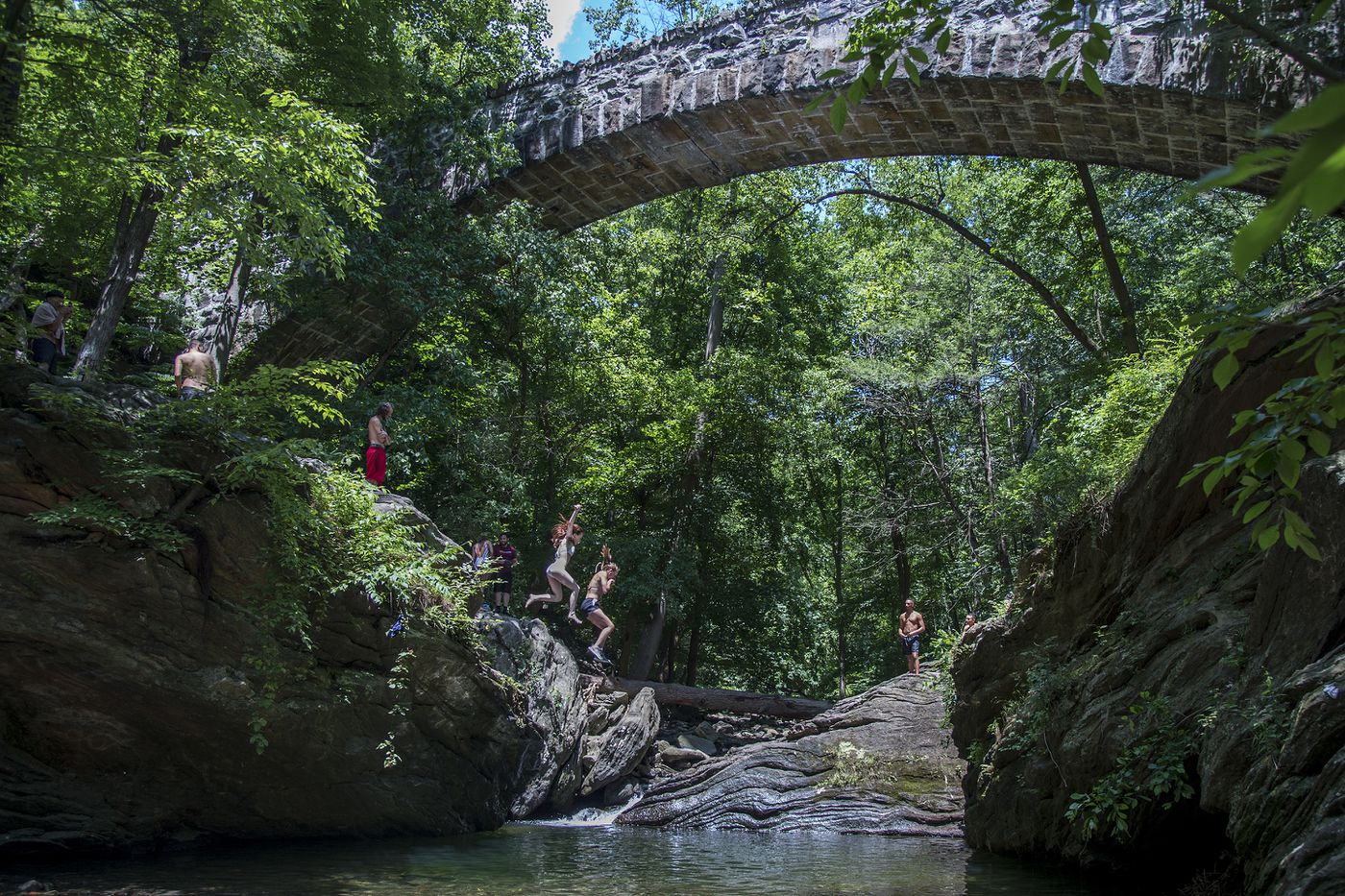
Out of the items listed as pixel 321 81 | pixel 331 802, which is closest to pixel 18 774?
pixel 331 802

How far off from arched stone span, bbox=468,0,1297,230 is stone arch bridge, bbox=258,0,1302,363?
0.02 m

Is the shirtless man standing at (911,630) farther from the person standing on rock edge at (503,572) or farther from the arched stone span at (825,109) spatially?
the arched stone span at (825,109)

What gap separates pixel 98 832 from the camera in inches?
282

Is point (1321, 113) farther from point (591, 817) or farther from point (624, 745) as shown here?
point (624, 745)

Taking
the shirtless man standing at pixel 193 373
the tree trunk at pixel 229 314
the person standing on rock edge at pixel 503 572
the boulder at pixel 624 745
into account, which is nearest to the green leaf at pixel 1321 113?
the shirtless man standing at pixel 193 373

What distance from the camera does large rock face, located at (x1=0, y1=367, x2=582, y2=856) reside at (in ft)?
22.0

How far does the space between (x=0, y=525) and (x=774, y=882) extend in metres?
5.69

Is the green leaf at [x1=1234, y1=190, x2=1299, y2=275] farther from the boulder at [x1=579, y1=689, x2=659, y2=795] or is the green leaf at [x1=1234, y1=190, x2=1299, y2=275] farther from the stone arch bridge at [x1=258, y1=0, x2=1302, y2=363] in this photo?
the boulder at [x1=579, y1=689, x2=659, y2=795]

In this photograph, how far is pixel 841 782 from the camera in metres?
10.9

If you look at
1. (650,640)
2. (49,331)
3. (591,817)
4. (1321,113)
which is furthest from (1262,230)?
(650,640)

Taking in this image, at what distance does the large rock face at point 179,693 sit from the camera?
22.0 feet

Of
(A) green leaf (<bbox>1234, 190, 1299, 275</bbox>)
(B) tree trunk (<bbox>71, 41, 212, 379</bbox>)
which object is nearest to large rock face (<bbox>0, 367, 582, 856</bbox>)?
(B) tree trunk (<bbox>71, 41, 212, 379</bbox>)

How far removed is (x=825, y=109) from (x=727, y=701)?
31.6ft

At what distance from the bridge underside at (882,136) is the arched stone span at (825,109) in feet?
0.08
